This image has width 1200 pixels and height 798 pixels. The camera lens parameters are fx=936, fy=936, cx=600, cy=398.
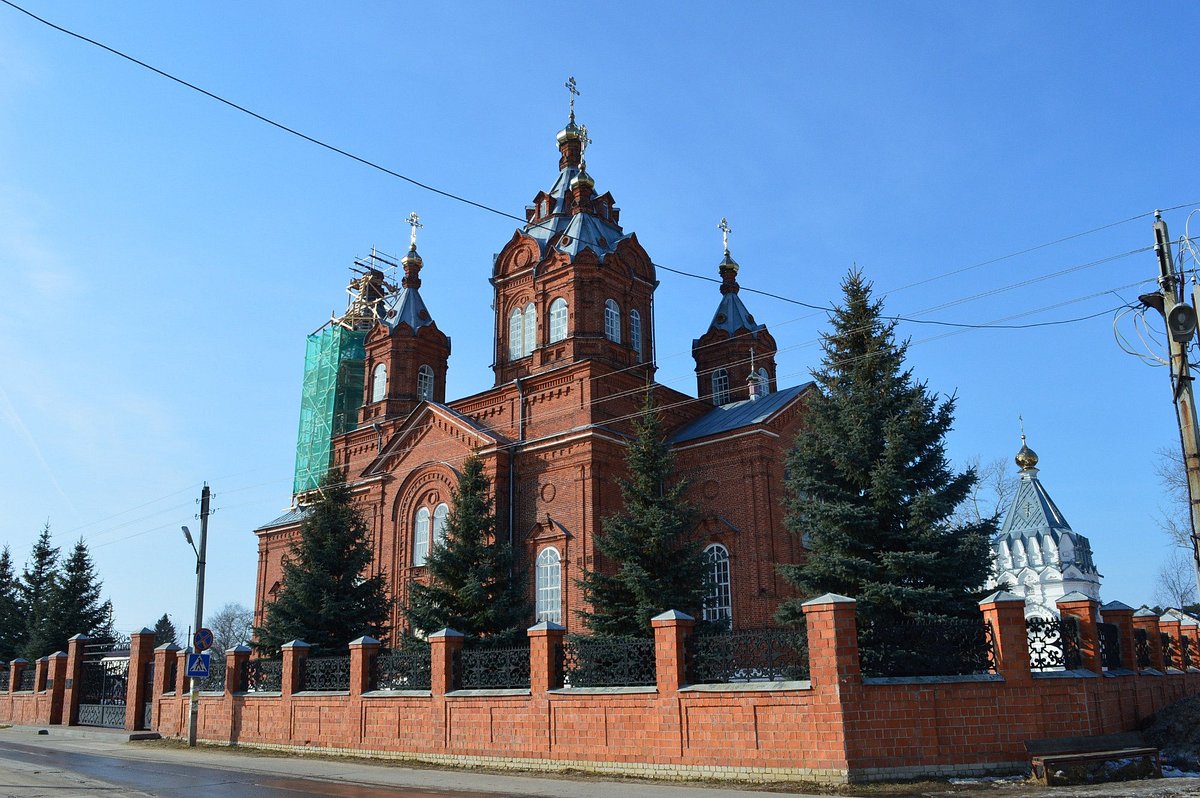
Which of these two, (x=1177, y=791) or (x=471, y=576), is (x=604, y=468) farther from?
(x=1177, y=791)

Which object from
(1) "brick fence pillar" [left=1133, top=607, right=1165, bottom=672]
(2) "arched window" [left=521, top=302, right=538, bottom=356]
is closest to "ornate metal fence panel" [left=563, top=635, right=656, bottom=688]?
(1) "brick fence pillar" [left=1133, top=607, right=1165, bottom=672]

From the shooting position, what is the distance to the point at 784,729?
11.9 metres

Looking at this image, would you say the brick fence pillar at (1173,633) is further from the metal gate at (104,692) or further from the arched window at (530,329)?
the metal gate at (104,692)

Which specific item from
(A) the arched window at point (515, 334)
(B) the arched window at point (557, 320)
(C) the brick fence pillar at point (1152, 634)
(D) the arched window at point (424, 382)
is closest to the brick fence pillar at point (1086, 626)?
(C) the brick fence pillar at point (1152, 634)

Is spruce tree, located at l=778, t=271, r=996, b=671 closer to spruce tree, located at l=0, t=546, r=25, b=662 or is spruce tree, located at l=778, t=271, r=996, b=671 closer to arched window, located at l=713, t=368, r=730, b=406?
arched window, located at l=713, t=368, r=730, b=406

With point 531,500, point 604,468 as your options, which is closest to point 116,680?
point 531,500

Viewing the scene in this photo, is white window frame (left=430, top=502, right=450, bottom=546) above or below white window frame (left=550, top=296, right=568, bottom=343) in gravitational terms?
below

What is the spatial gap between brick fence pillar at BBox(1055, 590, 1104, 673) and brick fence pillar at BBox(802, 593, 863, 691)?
3837mm

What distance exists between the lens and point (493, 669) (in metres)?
15.9

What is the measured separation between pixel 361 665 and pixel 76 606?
63.4 ft

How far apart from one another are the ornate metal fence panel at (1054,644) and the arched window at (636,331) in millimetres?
16623

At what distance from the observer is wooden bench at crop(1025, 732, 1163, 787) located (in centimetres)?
1115

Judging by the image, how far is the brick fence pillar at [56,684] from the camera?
26734 millimetres

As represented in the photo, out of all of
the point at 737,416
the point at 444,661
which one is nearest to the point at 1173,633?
the point at 737,416
